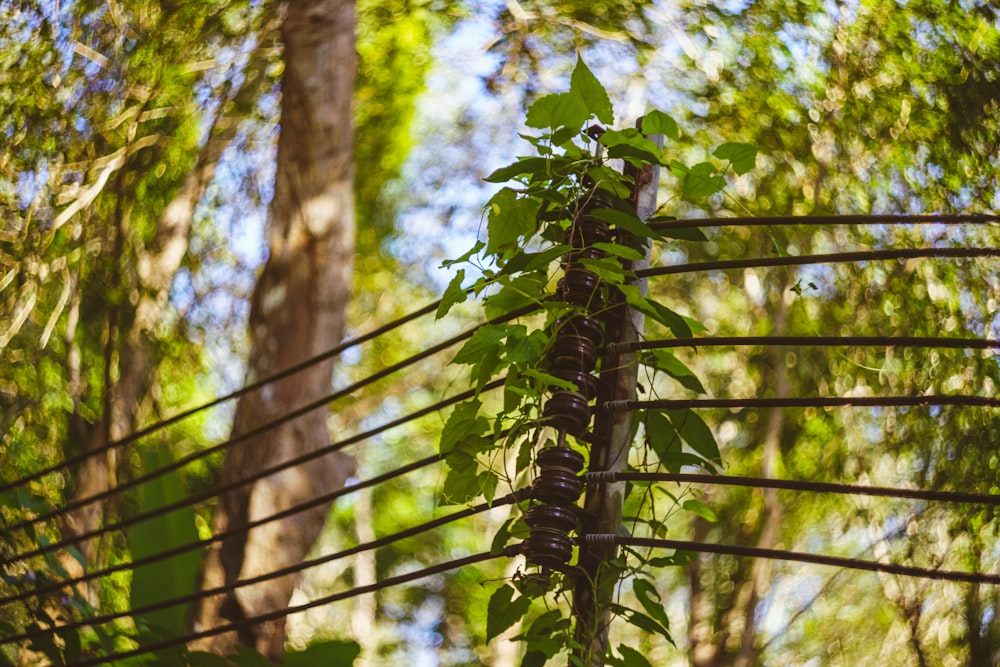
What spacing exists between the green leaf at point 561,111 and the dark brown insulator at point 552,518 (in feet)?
1.34

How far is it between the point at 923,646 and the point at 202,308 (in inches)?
191

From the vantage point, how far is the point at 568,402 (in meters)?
0.99

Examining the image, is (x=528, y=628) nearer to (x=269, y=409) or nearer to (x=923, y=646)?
(x=269, y=409)

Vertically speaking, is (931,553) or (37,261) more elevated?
(37,261)

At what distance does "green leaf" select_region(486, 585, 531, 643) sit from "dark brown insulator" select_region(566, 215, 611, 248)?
0.39 meters

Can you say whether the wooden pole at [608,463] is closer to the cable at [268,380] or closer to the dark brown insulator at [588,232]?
the dark brown insulator at [588,232]

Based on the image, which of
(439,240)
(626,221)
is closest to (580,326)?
(626,221)

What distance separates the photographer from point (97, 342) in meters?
4.82

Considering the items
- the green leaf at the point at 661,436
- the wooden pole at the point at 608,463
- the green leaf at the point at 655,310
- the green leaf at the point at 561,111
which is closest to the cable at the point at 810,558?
the wooden pole at the point at 608,463

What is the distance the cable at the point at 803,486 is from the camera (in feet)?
2.65

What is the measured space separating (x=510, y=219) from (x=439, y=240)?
791 centimetres

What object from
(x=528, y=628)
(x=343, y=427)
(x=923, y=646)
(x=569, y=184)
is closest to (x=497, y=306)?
(x=569, y=184)

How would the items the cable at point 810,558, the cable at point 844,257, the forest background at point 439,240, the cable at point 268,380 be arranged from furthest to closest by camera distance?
the forest background at point 439,240, the cable at point 268,380, the cable at point 844,257, the cable at point 810,558

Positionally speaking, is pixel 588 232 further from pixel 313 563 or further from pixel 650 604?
pixel 313 563
